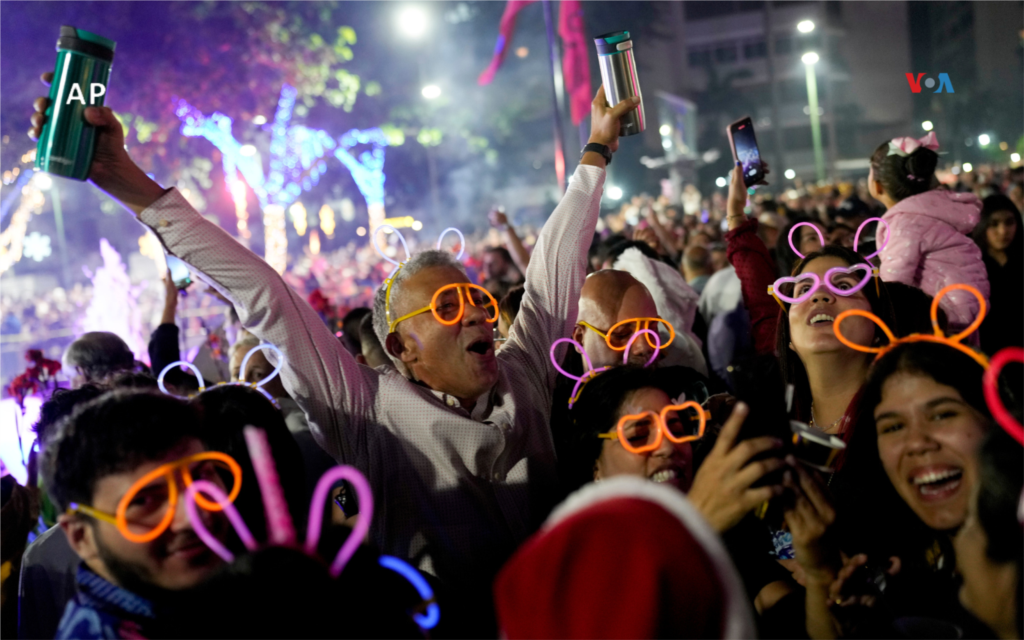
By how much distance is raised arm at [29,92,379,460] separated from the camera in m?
2.28

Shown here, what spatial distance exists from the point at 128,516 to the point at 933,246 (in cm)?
378

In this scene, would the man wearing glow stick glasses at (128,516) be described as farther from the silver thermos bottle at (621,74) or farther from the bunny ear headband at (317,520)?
the silver thermos bottle at (621,74)

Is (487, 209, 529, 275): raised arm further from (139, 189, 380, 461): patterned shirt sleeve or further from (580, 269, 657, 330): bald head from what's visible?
(139, 189, 380, 461): patterned shirt sleeve

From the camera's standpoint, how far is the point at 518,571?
Answer: 121cm

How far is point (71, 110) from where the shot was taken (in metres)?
2.20

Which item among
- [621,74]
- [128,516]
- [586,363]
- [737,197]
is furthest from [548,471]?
[737,197]

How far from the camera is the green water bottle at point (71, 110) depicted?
2166 mm

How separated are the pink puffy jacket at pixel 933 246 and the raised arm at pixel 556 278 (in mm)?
1802

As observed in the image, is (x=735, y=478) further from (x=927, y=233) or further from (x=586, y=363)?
(x=927, y=233)

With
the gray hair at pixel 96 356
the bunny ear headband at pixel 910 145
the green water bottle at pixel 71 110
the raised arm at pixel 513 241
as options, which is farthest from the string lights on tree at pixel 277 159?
the green water bottle at pixel 71 110

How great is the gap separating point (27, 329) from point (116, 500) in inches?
833

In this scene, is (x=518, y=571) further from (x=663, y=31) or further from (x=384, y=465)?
(x=663, y=31)

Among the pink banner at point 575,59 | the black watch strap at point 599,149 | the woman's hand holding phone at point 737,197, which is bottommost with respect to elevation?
the black watch strap at point 599,149

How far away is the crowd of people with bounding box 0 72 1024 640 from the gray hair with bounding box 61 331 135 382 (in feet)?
1.69
